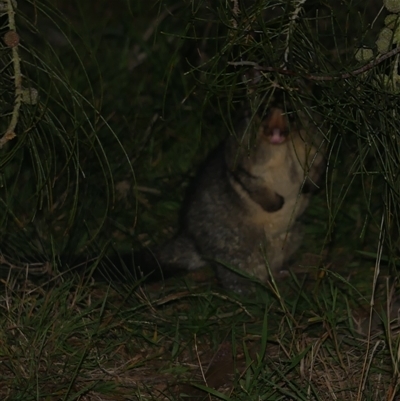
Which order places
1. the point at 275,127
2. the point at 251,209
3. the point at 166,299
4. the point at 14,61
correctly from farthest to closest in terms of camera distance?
the point at 251,209 → the point at 275,127 → the point at 166,299 → the point at 14,61

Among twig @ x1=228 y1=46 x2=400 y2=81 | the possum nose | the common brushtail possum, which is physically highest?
twig @ x1=228 y1=46 x2=400 y2=81

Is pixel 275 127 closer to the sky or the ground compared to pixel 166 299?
closer to the sky

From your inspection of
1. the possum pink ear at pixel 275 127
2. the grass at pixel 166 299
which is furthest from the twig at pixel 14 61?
the possum pink ear at pixel 275 127

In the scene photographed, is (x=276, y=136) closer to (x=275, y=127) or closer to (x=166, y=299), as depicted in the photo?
(x=275, y=127)

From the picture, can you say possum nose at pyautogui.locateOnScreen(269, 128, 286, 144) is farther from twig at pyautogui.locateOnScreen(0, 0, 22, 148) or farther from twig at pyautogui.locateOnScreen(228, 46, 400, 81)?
twig at pyautogui.locateOnScreen(0, 0, 22, 148)

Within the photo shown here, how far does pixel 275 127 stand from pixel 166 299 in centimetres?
110

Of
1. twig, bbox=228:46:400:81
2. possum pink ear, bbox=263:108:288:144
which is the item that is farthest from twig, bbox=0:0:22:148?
possum pink ear, bbox=263:108:288:144

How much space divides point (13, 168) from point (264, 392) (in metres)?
2.47

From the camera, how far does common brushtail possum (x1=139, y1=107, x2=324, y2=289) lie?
4.88 metres

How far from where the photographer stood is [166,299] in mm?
4309

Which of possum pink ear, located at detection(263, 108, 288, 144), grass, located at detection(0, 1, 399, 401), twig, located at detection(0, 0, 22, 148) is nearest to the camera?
twig, located at detection(0, 0, 22, 148)

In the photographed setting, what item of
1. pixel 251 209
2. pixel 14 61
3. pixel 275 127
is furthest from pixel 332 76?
pixel 251 209

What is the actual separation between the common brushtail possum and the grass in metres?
0.17

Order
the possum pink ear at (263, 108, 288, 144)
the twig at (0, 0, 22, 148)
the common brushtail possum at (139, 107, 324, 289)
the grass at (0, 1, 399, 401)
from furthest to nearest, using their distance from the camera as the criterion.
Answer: the common brushtail possum at (139, 107, 324, 289) → the possum pink ear at (263, 108, 288, 144) → the grass at (0, 1, 399, 401) → the twig at (0, 0, 22, 148)
